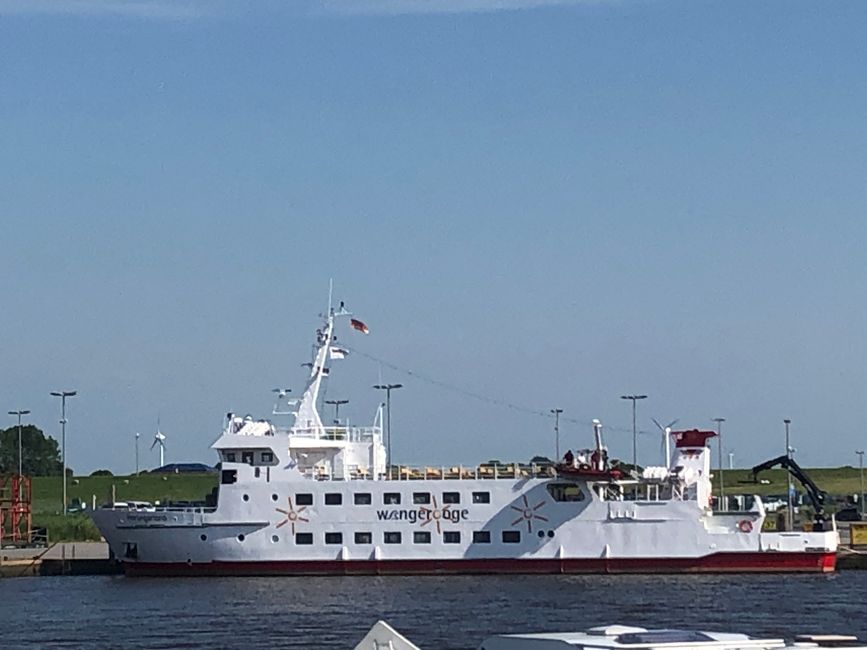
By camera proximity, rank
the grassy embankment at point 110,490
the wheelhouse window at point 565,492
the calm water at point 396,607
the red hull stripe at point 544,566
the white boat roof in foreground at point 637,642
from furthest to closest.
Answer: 1. the grassy embankment at point 110,490
2. the wheelhouse window at point 565,492
3. the red hull stripe at point 544,566
4. the calm water at point 396,607
5. the white boat roof in foreground at point 637,642

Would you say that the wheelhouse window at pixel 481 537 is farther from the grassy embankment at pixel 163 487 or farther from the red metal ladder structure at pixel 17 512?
the grassy embankment at pixel 163 487

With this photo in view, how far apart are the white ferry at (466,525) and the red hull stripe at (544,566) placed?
0.14 ft

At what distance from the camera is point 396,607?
2271 inches

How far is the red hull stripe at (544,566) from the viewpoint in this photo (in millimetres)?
70750

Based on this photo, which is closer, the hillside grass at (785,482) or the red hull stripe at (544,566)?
the red hull stripe at (544,566)

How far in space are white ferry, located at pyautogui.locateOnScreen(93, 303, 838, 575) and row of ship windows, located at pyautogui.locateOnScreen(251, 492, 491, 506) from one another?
41 mm

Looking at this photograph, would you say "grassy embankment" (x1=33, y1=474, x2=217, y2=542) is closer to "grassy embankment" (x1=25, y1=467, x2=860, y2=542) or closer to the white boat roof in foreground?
"grassy embankment" (x1=25, y1=467, x2=860, y2=542)

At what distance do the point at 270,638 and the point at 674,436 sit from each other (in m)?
28.1

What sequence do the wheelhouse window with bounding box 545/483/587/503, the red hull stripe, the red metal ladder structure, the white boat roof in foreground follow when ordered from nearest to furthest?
the white boat roof in foreground → the red hull stripe → the wheelhouse window with bounding box 545/483/587/503 → the red metal ladder structure

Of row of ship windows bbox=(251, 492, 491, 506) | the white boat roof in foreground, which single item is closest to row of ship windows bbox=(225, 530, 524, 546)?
row of ship windows bbox=(251, 492, 491, 506)

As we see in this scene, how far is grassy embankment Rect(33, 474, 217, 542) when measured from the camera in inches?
4926

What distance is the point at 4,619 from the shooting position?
188 feet

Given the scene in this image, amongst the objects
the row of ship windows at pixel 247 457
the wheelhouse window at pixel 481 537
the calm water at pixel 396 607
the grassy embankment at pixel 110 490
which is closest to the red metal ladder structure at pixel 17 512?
the grassy embankment at pixel 110 490

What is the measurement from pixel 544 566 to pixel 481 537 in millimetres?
2841
